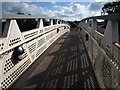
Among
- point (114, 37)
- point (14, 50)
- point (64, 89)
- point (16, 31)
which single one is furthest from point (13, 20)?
point (114, 37)

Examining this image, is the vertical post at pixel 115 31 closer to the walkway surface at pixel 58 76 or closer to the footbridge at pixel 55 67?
the footbridge at pixel 55 67

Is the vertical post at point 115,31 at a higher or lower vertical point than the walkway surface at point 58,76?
higher

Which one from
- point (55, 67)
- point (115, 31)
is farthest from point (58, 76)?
point (115, 31)

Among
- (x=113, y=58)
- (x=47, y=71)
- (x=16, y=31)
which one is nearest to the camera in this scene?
(x=113, y=58)

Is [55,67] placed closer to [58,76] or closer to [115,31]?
[58,76]

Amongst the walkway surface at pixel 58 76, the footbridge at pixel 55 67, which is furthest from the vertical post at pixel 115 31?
the walkway surface at pixel 58 76

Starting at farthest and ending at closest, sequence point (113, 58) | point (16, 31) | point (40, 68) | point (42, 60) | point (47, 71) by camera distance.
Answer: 1. point (42, 60)
2. point (40, 68)
3. point (47, 71)
4. point (16, 31)
5. point (113, 58)

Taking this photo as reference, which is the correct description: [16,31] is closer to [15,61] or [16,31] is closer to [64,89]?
[15,61]

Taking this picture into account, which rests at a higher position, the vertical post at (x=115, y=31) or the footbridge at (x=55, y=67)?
the vertical post at (x=115, y=31)

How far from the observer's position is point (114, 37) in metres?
4.63

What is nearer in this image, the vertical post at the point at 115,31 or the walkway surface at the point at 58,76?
the vertical post at the point at 115,31

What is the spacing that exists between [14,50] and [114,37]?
3.11m

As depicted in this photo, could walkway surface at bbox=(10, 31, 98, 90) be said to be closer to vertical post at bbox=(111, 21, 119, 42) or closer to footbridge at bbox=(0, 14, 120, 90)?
footbridge at bbox=(0, 14, 120, 90)

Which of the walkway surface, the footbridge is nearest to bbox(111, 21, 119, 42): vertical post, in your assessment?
the footbridge
